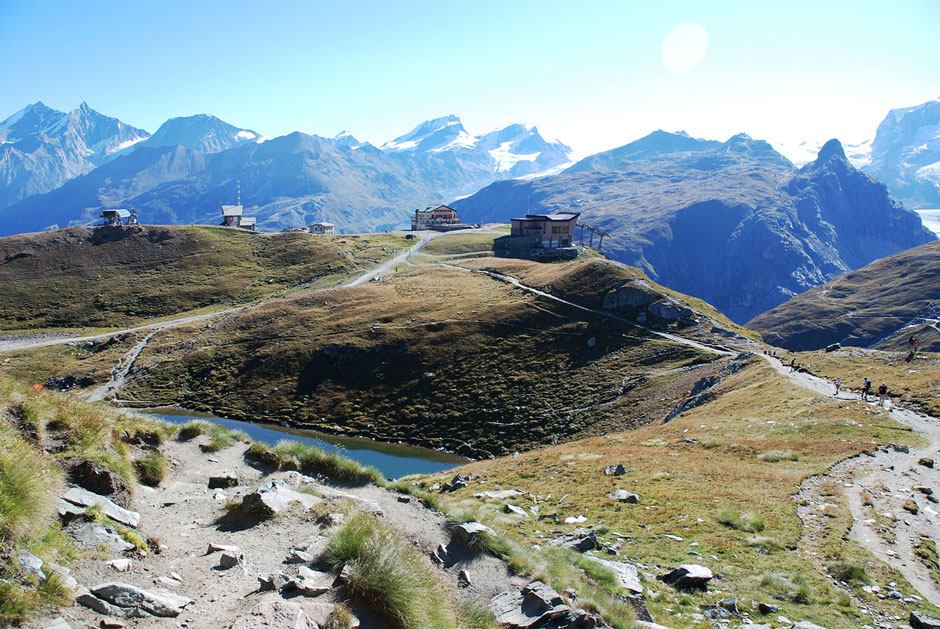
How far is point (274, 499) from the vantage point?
45.3ft

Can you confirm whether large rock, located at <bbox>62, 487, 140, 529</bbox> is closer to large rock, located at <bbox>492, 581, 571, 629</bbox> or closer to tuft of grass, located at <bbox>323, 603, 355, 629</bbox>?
tuft of grass, located at <bbox>323, 603, 355, 629</bbox>

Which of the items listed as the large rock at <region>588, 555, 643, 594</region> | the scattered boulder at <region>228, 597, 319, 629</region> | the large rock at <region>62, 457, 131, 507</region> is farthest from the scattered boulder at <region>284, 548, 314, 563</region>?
the large rock at <region>588, 555, 643, 594</region>

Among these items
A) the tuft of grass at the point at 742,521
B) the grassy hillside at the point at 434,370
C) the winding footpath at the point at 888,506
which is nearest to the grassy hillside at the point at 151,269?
the grassy hillside at the point at 434,370

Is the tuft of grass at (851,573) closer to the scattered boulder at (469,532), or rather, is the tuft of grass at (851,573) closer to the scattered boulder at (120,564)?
the scattered boulder at (469,532)

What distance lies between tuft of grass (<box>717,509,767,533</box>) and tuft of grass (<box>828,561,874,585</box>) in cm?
342

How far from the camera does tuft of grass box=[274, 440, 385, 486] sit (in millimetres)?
19969

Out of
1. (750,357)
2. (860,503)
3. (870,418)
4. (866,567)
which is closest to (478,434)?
(750,357)

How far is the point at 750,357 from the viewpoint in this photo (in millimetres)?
60719

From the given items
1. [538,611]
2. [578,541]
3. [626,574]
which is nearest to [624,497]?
[578,541]

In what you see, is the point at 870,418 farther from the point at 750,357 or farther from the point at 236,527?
the point at 236,527

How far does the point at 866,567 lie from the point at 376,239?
177627 mm

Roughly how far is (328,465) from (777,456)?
26082 millimetres

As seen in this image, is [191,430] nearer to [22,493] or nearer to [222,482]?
[222,482]

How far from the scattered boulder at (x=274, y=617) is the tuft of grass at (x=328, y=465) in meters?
11.5
